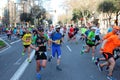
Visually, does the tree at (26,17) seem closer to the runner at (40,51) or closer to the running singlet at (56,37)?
the running singlet at (56,37)

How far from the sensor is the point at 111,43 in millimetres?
10914

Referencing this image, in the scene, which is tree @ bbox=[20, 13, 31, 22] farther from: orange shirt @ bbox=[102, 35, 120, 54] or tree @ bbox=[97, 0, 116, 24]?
orange shirt @ bbox=[102, 35, 120, 54]

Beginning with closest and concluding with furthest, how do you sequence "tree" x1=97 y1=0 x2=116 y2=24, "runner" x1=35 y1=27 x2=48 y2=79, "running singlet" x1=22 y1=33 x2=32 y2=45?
1. "runner" x1=35 y1=27 x2=48 y2=79
2. "running singlet" x1=22 y1=33 x2=32 y2=45
3. "tree" x1=97 y1=0 x2=116 y2=24

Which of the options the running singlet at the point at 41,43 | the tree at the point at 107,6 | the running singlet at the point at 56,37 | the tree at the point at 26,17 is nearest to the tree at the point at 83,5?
the tree at the point at 26,17

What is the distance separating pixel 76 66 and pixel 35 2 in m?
86.4

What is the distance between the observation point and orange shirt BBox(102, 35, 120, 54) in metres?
10.9

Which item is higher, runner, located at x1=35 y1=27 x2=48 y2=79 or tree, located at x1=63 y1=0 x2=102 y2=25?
tree, located at x1=63 y1=0 x2=102 y2=25

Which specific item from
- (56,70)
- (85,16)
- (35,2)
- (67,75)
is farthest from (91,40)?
(35,2)

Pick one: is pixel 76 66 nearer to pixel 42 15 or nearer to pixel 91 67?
pixel 91 67

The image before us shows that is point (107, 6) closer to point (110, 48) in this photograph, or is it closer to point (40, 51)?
point (110, 48)

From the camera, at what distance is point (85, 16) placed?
307 feet

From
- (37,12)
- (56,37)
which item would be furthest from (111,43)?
(37,12)

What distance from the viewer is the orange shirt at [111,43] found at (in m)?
10.9

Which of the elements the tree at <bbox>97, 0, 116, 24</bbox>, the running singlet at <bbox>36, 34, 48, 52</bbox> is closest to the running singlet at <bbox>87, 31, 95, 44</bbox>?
the running singlet at <bbox>36, 34, 48, 52</bbox>
